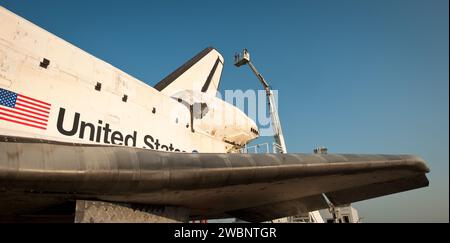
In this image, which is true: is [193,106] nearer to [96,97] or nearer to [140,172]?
[96,97]

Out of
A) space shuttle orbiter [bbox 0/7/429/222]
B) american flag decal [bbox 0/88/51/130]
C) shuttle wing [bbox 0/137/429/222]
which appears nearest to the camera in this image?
shuttle wing [bbox 0/137/429/222]

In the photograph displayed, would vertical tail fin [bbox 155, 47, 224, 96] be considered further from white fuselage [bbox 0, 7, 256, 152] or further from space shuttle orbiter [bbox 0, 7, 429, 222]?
white fuselage [bbox 0, 7, 256, 152]

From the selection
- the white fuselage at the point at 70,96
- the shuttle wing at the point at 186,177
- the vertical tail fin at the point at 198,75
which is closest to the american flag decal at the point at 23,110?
the white fuselage at the point at 70,96

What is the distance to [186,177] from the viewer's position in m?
3.30

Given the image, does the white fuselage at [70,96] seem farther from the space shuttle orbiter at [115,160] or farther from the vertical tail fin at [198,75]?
the vertical tail fin at [198,75]

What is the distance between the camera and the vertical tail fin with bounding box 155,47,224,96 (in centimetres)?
929

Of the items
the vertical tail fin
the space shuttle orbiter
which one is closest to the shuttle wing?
the space shuttle orbiter

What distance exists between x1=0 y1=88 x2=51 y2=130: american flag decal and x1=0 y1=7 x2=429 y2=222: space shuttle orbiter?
14mm

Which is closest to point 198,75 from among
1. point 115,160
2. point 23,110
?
point 23,110

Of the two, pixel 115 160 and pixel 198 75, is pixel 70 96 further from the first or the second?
pixel 198 75

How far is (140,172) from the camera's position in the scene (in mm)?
3023

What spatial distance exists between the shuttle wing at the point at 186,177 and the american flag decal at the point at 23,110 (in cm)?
100

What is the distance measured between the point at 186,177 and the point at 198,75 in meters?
7.65

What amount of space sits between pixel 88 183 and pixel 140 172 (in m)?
0.52
